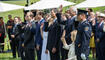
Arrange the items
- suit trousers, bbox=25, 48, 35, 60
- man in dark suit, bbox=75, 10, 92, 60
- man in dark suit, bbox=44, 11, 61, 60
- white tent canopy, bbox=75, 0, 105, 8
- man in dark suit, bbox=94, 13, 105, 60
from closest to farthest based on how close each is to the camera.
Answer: man in dark suit, bbox=75, 10, 92, 60, man in dark suit, bbox=44, 11, 61, 60, man in dark suit, bbox=94, 13, 105, 60, suit trousers, bbox=25, 48, 35, 60, white tent canopy, bbox=75, 0, 105, 8

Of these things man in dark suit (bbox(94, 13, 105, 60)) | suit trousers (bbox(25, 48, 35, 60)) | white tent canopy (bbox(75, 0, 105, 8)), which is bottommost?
suit trousers (bbox(25, 48, 35, 60))

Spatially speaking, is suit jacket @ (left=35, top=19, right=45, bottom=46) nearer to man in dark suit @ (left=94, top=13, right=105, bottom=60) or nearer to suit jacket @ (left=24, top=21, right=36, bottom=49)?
suit jacket @ (left=24, top=21, right=36, bottom=49)

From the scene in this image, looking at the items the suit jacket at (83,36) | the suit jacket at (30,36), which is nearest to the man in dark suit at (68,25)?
the suit jacket at (83,36)

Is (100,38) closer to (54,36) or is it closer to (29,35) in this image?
(54,36)

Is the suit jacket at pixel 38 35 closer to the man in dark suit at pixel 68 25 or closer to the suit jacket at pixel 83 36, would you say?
the man in dark suit at pixel 68 25

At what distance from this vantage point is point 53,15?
1138 cm

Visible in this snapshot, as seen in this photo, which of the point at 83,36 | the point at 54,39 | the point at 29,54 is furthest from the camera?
the point at 29,54

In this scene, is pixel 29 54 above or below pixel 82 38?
below

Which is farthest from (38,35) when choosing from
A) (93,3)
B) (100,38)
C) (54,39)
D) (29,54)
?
(93,3)

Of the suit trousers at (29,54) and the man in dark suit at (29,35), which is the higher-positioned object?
the man in dark suit at (29,35)

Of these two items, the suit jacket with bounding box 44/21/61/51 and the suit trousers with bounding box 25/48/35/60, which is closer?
the suit jacket with bounding box 44/21/61/51

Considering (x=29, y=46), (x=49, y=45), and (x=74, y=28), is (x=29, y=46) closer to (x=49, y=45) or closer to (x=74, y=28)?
(x=49, y=45)

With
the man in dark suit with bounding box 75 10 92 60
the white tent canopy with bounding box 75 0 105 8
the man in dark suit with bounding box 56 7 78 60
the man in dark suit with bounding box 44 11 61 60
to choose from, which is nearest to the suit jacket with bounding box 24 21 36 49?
the man in dark suit with bounding box 56 7 78 60

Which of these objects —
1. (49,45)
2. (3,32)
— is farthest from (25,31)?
(3,32)
